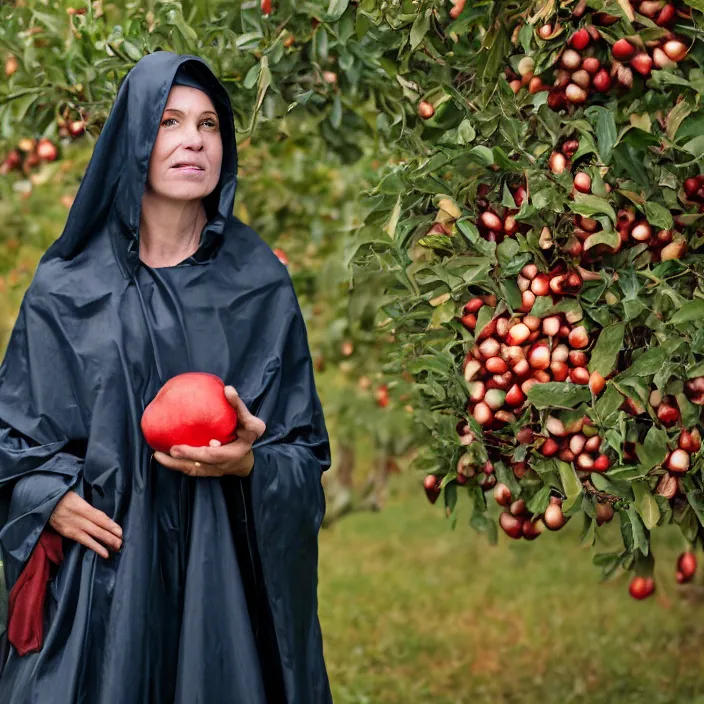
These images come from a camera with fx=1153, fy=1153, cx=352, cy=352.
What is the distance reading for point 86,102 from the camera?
3564 mm

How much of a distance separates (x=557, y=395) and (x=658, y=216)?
485 mm

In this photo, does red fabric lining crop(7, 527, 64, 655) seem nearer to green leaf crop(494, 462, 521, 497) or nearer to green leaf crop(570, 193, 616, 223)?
green leaf crop(494, 462, 521, 497)

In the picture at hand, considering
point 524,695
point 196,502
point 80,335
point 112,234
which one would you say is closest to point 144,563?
point 196,502

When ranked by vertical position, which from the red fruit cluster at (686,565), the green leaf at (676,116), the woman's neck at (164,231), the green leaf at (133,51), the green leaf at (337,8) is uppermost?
the green leaf at (337,8)

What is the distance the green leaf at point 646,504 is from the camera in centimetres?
274

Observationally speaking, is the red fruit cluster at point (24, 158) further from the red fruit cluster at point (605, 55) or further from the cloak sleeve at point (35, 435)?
the red fruit cluster at point (605, 55)

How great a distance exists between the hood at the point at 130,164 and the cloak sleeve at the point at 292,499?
0.35 meters

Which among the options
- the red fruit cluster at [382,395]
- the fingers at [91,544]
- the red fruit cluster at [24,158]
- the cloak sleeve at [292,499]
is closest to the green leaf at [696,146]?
the cloak sleeve at [292,499]

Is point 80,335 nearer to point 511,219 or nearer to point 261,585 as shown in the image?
point 261,585

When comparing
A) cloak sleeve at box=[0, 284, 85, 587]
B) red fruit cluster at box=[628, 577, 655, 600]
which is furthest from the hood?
red fruit cluster at box=[628, 577, 655, 600]

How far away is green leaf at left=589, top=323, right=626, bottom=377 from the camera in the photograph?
2.74 metres

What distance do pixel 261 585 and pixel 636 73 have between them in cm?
151

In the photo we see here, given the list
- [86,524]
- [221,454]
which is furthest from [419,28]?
[86,524]

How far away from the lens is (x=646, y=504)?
2760mm
